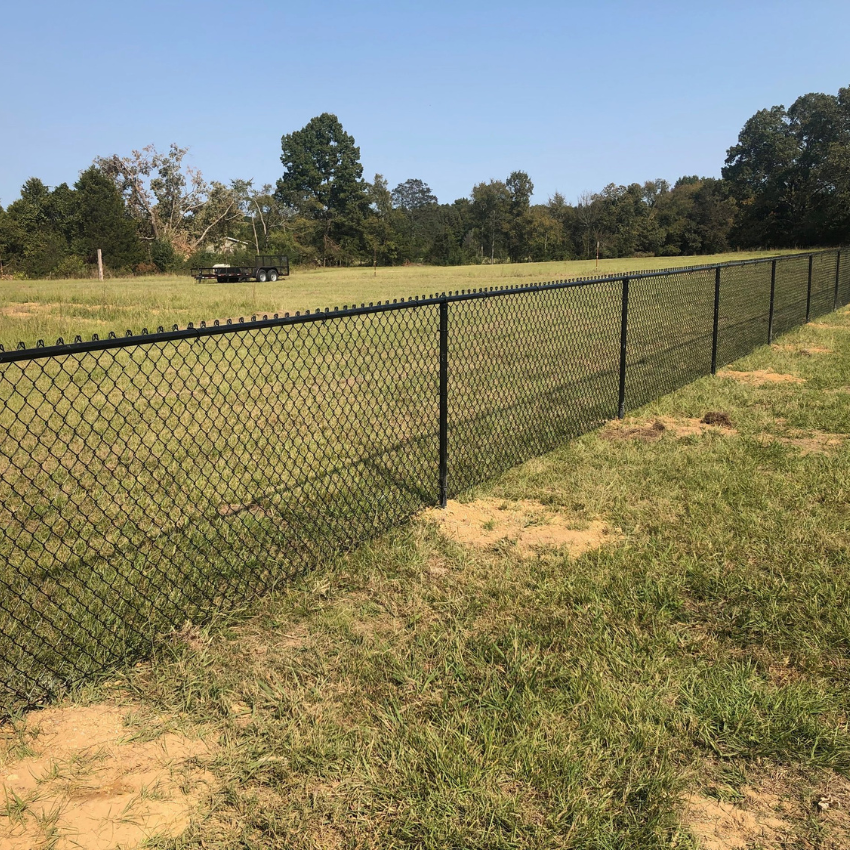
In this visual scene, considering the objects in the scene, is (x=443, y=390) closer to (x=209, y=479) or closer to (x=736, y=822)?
(x=209, y=479)

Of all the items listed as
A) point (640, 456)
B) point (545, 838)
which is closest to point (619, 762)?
point (545, 838)

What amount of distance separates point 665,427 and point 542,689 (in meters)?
4.25

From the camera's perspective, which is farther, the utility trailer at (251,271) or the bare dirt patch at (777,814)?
the utility trailer at (251,271)

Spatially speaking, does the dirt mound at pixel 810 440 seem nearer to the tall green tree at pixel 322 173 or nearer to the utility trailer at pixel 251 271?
the utility trailer at pixel 251 271

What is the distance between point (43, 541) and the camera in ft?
13.0

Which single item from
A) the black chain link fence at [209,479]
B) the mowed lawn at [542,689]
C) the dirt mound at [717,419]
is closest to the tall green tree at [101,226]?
the black chain link fence at [209,479]

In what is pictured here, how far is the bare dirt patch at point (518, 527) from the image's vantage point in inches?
153

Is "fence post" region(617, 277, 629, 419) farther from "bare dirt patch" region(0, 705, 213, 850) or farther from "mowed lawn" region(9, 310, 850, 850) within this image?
"bare dirt patch" region(0, 705, 213, 850)


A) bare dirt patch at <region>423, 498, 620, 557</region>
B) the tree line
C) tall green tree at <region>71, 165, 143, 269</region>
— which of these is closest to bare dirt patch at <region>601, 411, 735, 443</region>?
bare dirt patch at <region>423, 498, 620, 557</region>

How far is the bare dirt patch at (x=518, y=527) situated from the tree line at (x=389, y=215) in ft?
146

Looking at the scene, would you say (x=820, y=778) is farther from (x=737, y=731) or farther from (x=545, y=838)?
(x=545, y=838)

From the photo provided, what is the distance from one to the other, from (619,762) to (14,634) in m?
2.63

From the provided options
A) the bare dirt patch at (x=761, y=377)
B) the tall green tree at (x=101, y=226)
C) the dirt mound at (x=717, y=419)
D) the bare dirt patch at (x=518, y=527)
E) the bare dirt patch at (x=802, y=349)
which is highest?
the tall green tree at (x=101, y=226)

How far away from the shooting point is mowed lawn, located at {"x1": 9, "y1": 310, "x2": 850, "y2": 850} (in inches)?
78.9
